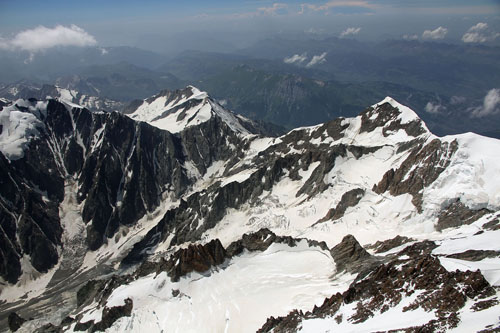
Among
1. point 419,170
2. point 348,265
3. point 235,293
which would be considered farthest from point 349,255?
point 419,170

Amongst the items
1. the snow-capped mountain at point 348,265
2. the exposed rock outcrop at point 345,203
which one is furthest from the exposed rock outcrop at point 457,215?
the exposed rock outcrop at point 345,203


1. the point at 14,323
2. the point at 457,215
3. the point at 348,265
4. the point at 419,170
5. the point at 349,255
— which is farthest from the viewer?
the point at 419,170

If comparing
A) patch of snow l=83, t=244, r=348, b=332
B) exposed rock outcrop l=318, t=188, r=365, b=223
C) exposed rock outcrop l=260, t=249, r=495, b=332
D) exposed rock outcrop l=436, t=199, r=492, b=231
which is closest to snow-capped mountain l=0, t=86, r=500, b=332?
exposed rock outcrop l=260, t=249, r=495, b=332

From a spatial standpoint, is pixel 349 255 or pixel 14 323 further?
pixel 14 323

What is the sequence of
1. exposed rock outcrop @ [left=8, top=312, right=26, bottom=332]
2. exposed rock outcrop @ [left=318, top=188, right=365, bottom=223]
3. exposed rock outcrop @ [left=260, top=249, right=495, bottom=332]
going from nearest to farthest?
exposed rock outcrop @ [left=260, top=249, right=495, bottom=332], exposed rock outcrop @ [left=8, top=312, right=26, bottom=332], exposed rock outcrop @ [left=318, top=188, right=365, bottom=223]

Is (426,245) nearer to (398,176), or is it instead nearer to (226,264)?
(226,264)

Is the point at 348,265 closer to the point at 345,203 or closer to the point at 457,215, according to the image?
the point at 457,215

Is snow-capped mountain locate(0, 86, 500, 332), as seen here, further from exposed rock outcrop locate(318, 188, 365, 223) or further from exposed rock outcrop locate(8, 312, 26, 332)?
exposed rock outcrop locate(318, 188, 365, 223)

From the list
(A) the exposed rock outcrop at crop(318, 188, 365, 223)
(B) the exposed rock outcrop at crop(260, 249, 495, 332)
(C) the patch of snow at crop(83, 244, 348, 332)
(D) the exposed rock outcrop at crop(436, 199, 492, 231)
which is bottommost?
(A) the exposed rock outcrop at crop(318, 188, 365, 223)

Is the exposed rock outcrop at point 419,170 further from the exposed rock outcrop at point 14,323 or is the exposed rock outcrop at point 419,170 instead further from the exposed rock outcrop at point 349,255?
the exposed rock outcrop at point 14,323

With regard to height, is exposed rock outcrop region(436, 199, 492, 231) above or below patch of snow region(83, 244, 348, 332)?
above

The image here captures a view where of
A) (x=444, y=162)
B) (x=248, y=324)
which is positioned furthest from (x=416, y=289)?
(x=444, y=162)

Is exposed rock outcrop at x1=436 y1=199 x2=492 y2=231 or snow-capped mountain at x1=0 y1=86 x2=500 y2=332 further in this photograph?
exposed rock outcrop at x1=436 y1=199 x2=492 y2=231
